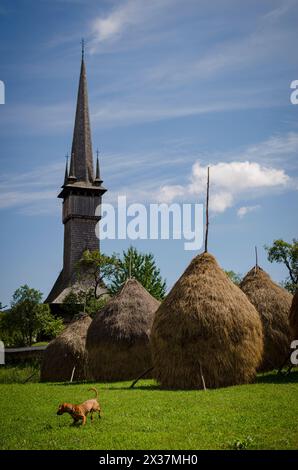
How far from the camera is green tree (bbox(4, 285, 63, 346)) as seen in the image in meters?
44.9

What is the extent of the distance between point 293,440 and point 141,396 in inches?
238

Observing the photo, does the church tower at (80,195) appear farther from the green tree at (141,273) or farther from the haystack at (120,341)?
the haystack at (120,341)

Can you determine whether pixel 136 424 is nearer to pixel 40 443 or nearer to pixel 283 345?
Answer: pixel 40 443

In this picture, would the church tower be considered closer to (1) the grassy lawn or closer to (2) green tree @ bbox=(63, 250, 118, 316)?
→ (2) green tree @ bbox=(63, 250, 118, 316)

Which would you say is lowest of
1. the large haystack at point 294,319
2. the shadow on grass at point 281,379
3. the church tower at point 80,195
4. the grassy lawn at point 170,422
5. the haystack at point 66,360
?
the haystack at point 66,360

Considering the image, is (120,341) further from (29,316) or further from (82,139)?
(82,139)

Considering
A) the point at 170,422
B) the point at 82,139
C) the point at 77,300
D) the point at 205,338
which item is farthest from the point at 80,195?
the point at 170,422

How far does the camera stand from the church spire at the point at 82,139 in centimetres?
5959

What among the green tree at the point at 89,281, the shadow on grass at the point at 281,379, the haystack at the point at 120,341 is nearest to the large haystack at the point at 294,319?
the shadow on grass at the point at 281,379

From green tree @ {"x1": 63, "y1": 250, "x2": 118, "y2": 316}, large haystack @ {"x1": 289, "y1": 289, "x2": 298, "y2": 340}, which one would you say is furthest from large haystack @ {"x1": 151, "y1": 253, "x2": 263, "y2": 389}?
green tree @ {"x1": 63, "y1": 250, "x2": 118, "y2": 316}

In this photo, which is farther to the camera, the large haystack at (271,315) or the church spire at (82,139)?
the church spire at (82,139)

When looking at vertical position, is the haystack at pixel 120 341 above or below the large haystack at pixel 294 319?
below

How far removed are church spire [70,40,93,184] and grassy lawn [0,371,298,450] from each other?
48293mm

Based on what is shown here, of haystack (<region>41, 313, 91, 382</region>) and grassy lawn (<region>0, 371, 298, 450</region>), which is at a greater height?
grassy lawn (<region>0, 371, 298, 450</region>)
